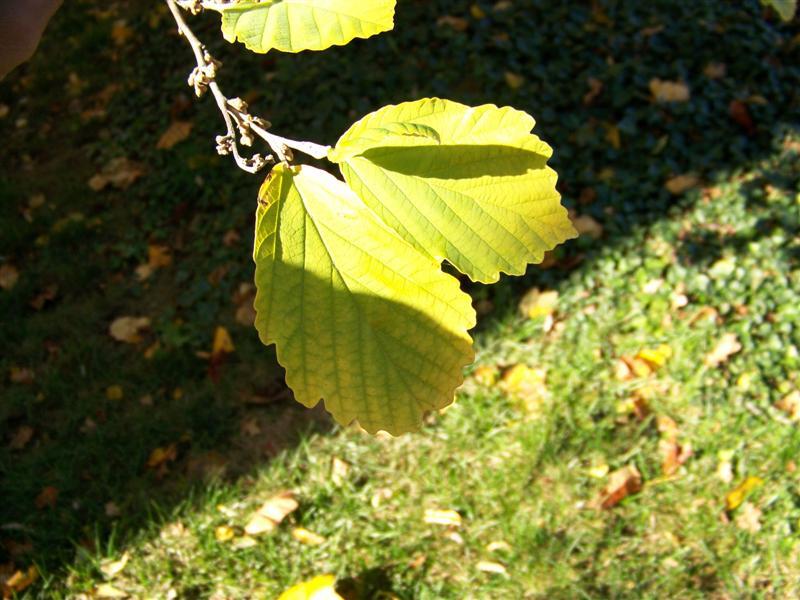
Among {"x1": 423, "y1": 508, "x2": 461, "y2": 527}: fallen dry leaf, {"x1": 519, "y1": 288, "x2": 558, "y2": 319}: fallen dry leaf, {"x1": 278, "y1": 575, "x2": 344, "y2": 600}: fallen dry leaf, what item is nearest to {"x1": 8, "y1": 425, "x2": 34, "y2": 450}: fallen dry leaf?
{"x1": 278, "y1": 575, "x2": 344, "y2": 600}: fallen dry leaf

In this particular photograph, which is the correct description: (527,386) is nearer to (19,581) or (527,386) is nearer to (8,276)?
(19,581)

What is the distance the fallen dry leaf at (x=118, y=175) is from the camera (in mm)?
4559

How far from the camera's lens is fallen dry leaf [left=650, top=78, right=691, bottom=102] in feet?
13.9

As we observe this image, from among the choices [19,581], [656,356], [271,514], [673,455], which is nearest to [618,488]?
[673,455]

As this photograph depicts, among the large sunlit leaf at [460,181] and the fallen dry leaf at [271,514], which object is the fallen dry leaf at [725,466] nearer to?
the fallen dry leaf at [271,514]

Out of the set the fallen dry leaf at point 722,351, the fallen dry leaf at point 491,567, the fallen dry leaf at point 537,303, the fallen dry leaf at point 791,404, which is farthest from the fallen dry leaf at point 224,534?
the fallen dry leaf at point 791,404

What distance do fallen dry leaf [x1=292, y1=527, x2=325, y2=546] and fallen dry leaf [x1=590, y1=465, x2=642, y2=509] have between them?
0.94 m

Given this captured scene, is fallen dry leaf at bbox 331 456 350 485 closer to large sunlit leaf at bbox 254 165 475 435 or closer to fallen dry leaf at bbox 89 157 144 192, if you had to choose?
large sunlit leaf at bbox 254 165 475 435

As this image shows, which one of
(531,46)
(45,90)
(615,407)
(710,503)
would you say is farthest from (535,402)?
(45,90)

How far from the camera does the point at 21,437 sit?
341cm

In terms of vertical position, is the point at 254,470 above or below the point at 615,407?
above

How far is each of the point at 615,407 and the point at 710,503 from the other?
1.56ft

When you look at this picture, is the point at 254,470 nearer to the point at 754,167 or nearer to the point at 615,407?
the point at 615,407

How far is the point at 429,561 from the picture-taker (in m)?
2.78
